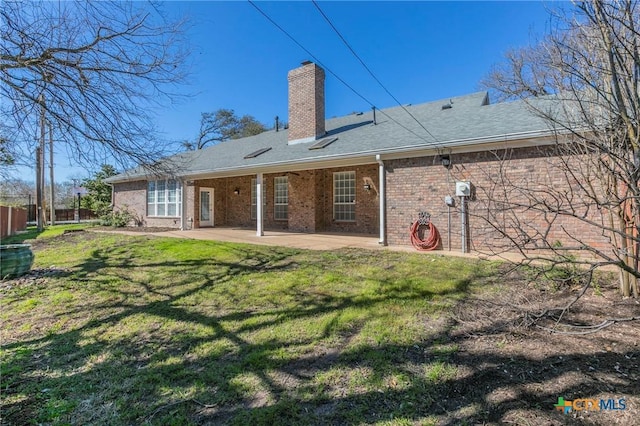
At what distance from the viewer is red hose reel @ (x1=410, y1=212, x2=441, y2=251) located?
26.0 feet

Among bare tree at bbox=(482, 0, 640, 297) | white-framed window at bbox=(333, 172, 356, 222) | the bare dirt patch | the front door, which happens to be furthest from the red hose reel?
the front door

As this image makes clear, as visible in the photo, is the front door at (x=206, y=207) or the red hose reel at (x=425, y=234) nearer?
the red hose reel at (x=425, y=234)

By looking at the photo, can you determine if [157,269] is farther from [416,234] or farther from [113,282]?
[416,234]

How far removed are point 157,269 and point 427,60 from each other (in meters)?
10.4

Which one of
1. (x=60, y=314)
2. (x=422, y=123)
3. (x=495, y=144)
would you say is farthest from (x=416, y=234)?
(x=60, y=314)

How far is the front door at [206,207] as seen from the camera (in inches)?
593

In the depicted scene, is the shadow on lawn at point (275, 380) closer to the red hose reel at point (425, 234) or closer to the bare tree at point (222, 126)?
the red hose reel at point (425, 234)

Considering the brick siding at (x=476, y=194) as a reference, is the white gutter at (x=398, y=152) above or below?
above

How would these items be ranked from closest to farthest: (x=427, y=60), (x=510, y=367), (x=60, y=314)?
(x=510, y=367) < (x=60, y=314) < (x=427, y=60)

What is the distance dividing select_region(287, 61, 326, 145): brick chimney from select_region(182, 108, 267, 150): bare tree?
20.5 metres

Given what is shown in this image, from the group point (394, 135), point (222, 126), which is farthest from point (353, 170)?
point (222, 126)

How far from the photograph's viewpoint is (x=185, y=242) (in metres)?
9.58

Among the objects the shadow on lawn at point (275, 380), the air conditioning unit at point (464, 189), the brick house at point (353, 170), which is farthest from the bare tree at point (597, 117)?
the air conditioning unit at point (464, 189)

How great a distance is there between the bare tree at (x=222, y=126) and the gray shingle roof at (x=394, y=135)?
1864 centimetres
